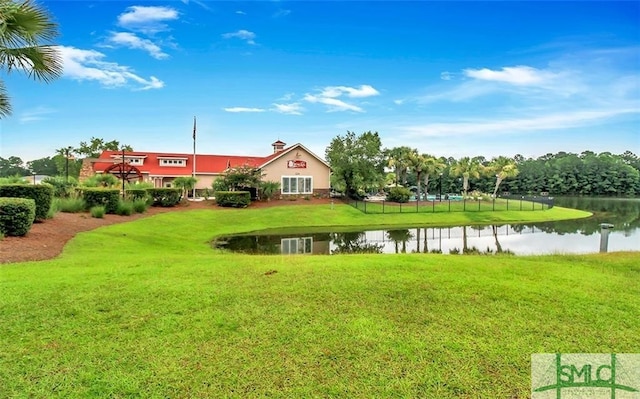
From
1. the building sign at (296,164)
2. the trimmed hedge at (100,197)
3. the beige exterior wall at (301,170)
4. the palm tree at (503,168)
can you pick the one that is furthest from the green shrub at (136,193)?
the palm tree at (503,168)

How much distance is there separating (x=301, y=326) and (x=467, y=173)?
Answer: 53050mm

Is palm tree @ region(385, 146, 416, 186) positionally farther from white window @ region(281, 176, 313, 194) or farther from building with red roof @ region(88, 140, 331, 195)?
white window @ region(281, 176, 313, 194)

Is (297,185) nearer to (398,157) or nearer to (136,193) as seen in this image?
(398,157)

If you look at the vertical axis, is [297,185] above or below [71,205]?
above

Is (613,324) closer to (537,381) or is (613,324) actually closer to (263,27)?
(537,381)

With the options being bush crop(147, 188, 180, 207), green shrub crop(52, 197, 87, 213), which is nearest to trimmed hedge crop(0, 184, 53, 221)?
green shrub crop(52, 197, 87, 213)

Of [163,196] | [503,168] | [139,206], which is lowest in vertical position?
[139,206]

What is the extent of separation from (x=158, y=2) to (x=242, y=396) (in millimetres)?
15129

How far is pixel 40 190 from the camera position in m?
14.4

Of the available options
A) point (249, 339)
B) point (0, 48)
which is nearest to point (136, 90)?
point (0, 48)

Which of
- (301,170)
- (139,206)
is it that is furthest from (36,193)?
(301,170)

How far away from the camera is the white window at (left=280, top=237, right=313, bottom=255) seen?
1672 cm

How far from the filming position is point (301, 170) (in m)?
36.9

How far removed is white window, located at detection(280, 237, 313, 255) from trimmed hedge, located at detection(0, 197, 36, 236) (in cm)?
908
